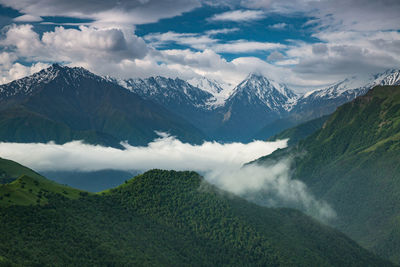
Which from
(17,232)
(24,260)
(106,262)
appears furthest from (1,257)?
(106,262)

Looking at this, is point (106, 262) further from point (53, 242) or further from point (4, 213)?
point (4, 213)

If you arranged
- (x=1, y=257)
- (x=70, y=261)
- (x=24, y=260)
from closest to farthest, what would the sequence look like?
1. (x=1, y=257)
2. (x=24, y=260)
3. (x=70, y=261)

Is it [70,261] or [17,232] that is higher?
[17,232]

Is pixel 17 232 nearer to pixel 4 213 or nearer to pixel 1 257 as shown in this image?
pixel 4 213

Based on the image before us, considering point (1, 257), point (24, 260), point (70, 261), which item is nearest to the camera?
point (1, 257)

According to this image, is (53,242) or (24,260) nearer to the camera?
(24,260)

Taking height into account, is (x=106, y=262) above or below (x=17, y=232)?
below

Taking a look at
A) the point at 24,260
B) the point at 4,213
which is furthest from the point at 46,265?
the point at 4,213

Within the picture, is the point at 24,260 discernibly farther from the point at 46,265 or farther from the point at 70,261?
the point at 70,261

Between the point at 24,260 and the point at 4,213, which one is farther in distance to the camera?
A: the point at 4,213
